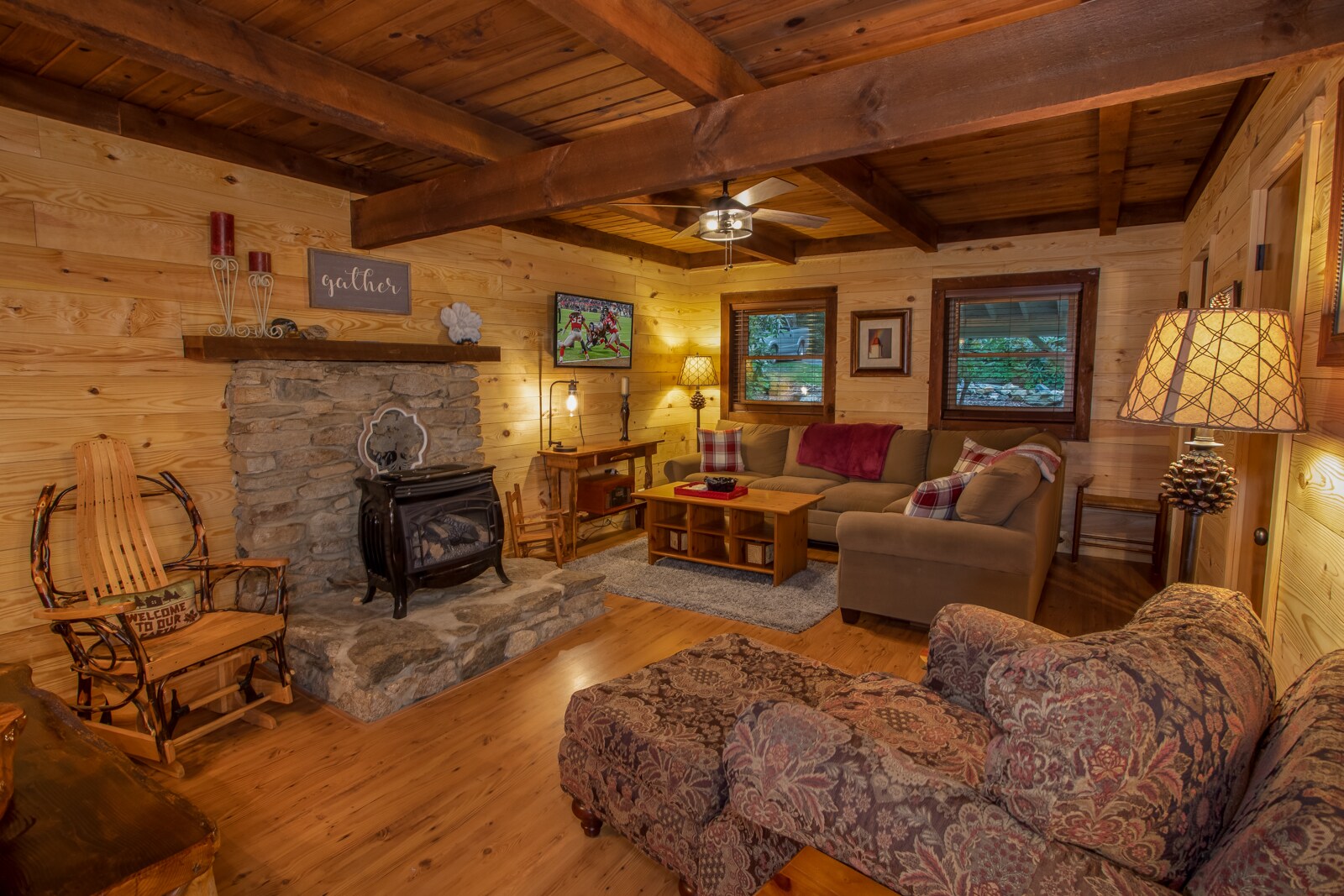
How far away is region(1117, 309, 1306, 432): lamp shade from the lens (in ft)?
4.64

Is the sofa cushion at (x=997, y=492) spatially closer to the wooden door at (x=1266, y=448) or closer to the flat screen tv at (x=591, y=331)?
the wooden door at (x=1266, y=448)

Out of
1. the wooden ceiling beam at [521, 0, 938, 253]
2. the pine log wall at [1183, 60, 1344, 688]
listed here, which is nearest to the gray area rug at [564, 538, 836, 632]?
the pine log wall at [1183, 60, 1344, 688]

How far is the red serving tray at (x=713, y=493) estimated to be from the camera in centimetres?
449

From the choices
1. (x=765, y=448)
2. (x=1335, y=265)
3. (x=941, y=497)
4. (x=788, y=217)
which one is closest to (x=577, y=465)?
(x=765, y=448)

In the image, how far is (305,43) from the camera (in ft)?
7.59

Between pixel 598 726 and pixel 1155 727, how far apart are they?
1403mm

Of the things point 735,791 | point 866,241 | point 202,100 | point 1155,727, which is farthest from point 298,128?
point 866,241

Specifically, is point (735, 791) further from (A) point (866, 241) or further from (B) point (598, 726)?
(A) point (866, 241)

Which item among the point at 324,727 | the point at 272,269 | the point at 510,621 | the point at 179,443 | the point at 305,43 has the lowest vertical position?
the point at 324,727

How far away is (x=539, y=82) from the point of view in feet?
8.69

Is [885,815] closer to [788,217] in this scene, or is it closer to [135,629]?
[135,629]

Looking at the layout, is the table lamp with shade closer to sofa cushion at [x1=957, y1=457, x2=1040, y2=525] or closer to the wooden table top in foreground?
the wooden table top in foreground

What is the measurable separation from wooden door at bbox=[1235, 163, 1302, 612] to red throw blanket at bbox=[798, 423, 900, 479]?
285cm

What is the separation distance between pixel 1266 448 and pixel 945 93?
70.1 inches
